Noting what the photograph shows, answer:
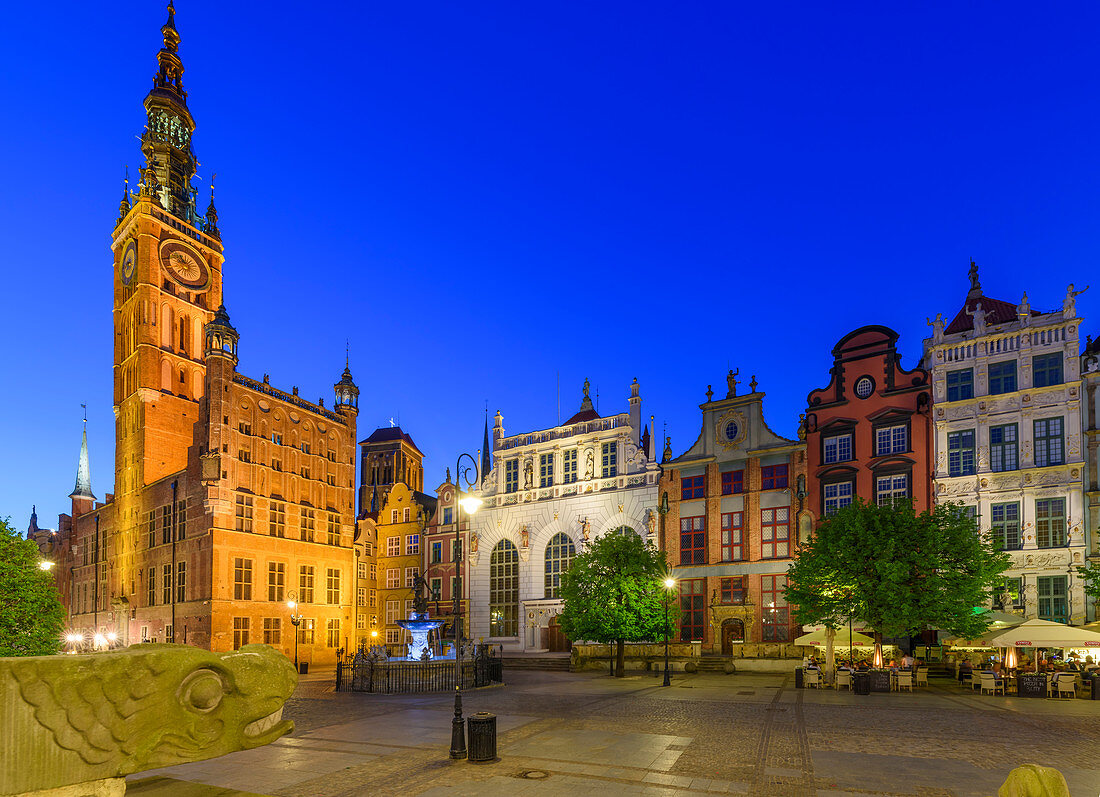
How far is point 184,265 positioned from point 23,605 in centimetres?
5121

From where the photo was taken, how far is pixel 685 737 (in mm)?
17359

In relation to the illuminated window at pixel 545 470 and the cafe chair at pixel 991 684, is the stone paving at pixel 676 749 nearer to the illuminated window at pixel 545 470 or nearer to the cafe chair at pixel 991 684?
the cafe chair at pixel 991 684

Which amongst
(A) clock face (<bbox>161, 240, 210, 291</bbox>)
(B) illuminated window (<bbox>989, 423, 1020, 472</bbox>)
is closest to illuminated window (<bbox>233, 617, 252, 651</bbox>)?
(A) clock face (<bbox>161, 240, 210, 291</bbox>)

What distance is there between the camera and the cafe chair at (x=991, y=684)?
1046 inches

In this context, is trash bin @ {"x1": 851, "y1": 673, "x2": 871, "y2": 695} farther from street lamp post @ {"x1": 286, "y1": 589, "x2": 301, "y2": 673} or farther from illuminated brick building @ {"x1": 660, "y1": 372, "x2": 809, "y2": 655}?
street lamp post @ {"x1": 286, "y1": 589, "x2": 301, "y2": 673}

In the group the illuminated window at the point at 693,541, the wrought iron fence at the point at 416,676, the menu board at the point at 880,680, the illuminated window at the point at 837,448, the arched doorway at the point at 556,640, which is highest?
the illuminated window at the point at 837,448

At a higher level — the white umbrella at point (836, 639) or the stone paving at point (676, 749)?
the stone paving at point (676, 749)

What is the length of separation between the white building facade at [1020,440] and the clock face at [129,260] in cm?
6123

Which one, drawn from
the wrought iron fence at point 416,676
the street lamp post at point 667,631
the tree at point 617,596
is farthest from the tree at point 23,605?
the tree at point 617,596

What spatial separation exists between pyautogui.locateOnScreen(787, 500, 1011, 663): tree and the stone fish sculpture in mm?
27798

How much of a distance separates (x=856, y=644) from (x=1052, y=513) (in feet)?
39.6

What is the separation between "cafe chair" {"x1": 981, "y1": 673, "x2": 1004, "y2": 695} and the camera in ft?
87.2

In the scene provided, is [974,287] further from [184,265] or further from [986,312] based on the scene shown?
[184,265]

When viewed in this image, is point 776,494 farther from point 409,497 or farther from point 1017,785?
point 1017,785
